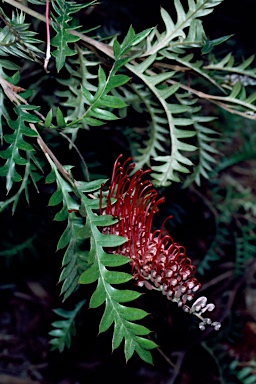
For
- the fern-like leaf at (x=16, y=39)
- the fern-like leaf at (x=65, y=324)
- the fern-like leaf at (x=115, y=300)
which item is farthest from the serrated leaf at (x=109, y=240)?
the fern-like leaf at (x=65, y=324)

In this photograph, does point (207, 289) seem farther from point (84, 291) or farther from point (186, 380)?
point (84, 291)

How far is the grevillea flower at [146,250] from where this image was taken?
0.56 metres

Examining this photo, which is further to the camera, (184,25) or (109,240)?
(184,25)

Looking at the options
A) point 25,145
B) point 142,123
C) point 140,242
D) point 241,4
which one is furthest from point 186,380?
point 241,4

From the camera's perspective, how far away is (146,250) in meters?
0.60

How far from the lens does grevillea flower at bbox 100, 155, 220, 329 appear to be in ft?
1.85

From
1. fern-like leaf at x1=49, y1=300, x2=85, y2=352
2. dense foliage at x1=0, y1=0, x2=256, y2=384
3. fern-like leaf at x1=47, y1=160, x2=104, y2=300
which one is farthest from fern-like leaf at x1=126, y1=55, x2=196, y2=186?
fern-like leaf at x1=49, y1=300, x2=85, y2=352

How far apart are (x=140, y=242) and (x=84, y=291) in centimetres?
36

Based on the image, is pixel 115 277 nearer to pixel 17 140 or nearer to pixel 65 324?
pixel 17 140

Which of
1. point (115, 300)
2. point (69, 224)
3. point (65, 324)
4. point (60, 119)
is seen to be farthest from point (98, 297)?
point (65, 324)

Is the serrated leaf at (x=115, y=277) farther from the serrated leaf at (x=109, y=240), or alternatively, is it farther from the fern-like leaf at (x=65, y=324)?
the fern-like leaf at (x=65, y=324)

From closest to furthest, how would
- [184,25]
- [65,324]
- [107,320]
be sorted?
[107,320]
[184,25]
[65,324]

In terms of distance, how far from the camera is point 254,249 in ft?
4.50

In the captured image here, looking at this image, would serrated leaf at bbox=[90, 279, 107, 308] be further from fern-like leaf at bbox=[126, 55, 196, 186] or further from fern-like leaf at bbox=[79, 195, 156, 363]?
fern-like leaf at bbox=[126, 55, 196, 186]
